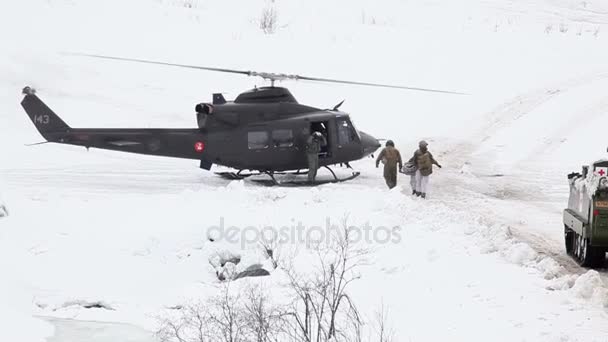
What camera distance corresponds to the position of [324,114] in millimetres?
21531

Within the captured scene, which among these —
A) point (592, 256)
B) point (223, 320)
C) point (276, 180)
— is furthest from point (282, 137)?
point (223, 320)

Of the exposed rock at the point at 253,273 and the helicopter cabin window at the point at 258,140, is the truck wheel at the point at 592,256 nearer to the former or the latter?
the exposed rock at the point at 253,273

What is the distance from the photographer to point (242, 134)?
2095cm

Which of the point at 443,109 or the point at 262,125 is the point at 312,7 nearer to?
the point at 443,109

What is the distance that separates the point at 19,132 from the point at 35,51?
6.67 m

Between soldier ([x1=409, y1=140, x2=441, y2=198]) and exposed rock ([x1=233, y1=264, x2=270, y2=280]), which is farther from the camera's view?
soldier ([x1=409, y1=140, x2=441, y2=198])

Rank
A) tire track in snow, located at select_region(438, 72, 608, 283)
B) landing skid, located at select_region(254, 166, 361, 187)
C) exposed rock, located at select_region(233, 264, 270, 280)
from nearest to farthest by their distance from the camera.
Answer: exposed rock, located at select_region(233, 264, 270, 280)
tire track in snow, located at select_region(438, 72, 608, 283)
landing skid, located at select_region(254, 166, 361, 187)

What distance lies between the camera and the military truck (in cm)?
1391

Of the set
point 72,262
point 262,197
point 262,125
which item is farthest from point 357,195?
point 72,262

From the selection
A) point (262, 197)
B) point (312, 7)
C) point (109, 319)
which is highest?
point (312, 7)

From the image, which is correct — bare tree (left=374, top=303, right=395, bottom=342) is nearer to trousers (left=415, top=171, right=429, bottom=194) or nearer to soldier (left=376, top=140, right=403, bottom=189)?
trousers (left=415, top=171, right=429, bottom=194)

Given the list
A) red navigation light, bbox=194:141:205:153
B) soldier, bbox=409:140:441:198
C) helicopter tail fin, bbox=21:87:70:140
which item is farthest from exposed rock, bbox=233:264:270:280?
Answer: helicopter tail fin, bbox=21:87:70:140

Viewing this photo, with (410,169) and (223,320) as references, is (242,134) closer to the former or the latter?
(410,169)

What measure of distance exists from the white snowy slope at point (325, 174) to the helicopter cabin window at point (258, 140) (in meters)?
1.72
